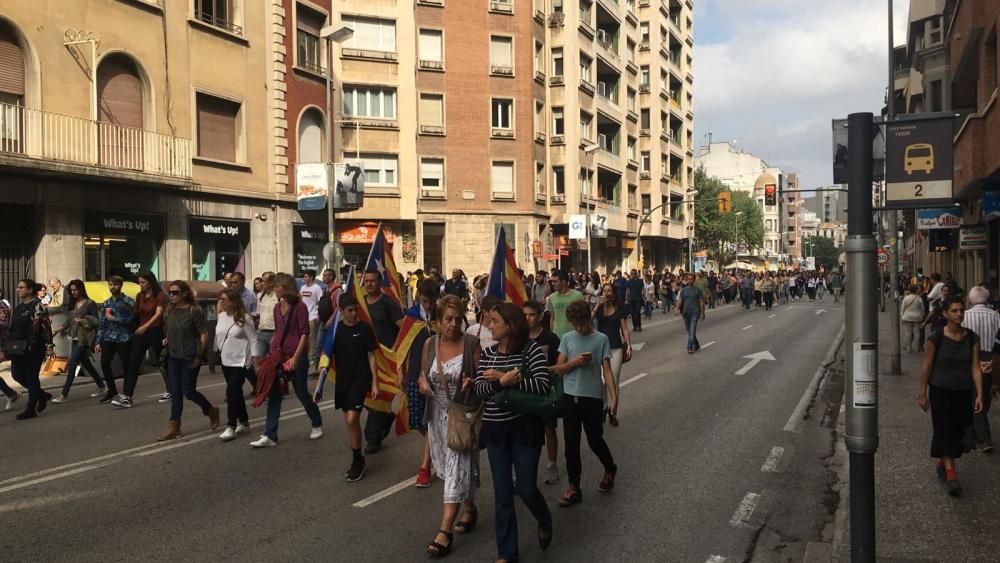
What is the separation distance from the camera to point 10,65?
56.7 feet

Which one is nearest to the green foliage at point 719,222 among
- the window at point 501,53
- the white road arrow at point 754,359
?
the window at point 501,53

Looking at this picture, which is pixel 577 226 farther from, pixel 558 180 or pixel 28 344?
pixel 28 344

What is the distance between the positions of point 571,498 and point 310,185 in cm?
2134

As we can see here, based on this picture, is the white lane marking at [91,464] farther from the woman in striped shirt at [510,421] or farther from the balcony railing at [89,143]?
the balcony railing at [89,143]

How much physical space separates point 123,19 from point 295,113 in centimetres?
701

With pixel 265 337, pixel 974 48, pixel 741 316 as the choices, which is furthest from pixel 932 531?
pixel 741 316

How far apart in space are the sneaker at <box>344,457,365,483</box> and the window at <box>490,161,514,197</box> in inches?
1164

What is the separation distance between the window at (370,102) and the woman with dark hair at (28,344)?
77.6ft

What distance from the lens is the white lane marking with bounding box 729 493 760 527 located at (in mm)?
5891

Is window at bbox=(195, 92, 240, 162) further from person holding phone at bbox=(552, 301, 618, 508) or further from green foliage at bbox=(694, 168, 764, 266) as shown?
green foliage at bbox=(694, 168, 764, 266)

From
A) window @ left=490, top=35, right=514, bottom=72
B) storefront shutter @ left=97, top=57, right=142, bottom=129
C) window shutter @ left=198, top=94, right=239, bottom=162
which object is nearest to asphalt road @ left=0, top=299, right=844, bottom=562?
storefront shutter @ left=97, top=57, right=142, bottom=129

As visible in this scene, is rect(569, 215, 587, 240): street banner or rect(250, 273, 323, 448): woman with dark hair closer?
rect(250, 273, 323, 448): woman with dark hair

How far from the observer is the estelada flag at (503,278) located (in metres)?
8.66

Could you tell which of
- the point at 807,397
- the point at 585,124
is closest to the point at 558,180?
the point at 585,124
